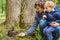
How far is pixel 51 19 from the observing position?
5.12 m

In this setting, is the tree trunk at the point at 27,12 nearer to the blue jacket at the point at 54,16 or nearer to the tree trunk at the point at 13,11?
the tree trunk at the point at 13,11

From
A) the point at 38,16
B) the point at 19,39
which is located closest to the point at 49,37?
the point at 38,16

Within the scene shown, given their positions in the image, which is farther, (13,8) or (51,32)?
(13,8)

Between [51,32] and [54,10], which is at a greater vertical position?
[54,10]

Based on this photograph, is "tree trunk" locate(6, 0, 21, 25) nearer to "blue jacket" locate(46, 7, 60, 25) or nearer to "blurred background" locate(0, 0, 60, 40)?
"blurred background" locate(0, 0, 60, 40)

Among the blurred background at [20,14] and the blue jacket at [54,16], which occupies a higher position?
the blue jacket at [54,16]

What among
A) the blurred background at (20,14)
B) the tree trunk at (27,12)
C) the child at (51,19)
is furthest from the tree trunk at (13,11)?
the child at (51,19)

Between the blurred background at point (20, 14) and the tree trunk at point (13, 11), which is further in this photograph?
the tree trunk at point (13, 11)

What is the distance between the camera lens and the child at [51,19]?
5039 millimetres

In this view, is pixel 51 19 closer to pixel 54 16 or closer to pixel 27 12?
pixel 54 16

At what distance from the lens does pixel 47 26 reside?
205 inches

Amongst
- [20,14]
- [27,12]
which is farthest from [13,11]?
[27,12]

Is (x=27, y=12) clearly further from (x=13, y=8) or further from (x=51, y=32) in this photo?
(x=51, y=32)

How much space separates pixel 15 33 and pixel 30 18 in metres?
0.81
